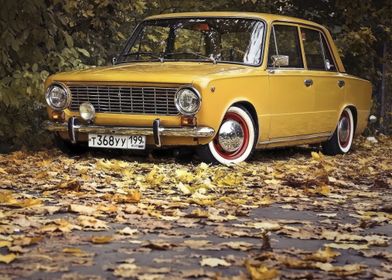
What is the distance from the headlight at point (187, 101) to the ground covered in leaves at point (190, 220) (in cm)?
58

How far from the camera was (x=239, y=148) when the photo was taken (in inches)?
311

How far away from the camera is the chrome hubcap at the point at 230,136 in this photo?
7.64 m

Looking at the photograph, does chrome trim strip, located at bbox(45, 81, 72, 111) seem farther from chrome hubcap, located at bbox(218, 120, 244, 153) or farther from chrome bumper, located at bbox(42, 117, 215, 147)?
chrome hubcap, located at bbox(218, 120, 244, 153)

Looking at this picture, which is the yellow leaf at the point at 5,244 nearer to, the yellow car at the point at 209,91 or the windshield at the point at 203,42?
the yellow car at the point at 209,91

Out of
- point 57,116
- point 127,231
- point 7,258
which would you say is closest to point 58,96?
point 57,116

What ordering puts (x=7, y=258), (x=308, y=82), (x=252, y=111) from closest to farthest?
1. (x=7, y=258)
2. (x=252, y=111)
3. (x=308, y=82)

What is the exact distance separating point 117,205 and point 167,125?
2.35 meters

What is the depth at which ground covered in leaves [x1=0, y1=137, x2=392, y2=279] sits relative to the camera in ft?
11.5

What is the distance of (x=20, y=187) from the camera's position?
598 cm

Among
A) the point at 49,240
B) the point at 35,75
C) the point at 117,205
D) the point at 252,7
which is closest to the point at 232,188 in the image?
the point at 117,205

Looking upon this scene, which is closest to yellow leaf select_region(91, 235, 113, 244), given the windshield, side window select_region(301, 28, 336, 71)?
the windshield

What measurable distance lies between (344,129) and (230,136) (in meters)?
2.91

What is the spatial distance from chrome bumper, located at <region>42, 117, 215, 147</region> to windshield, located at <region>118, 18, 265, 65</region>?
1.28 meters

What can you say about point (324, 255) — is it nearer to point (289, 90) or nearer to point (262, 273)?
point (262, 273)
